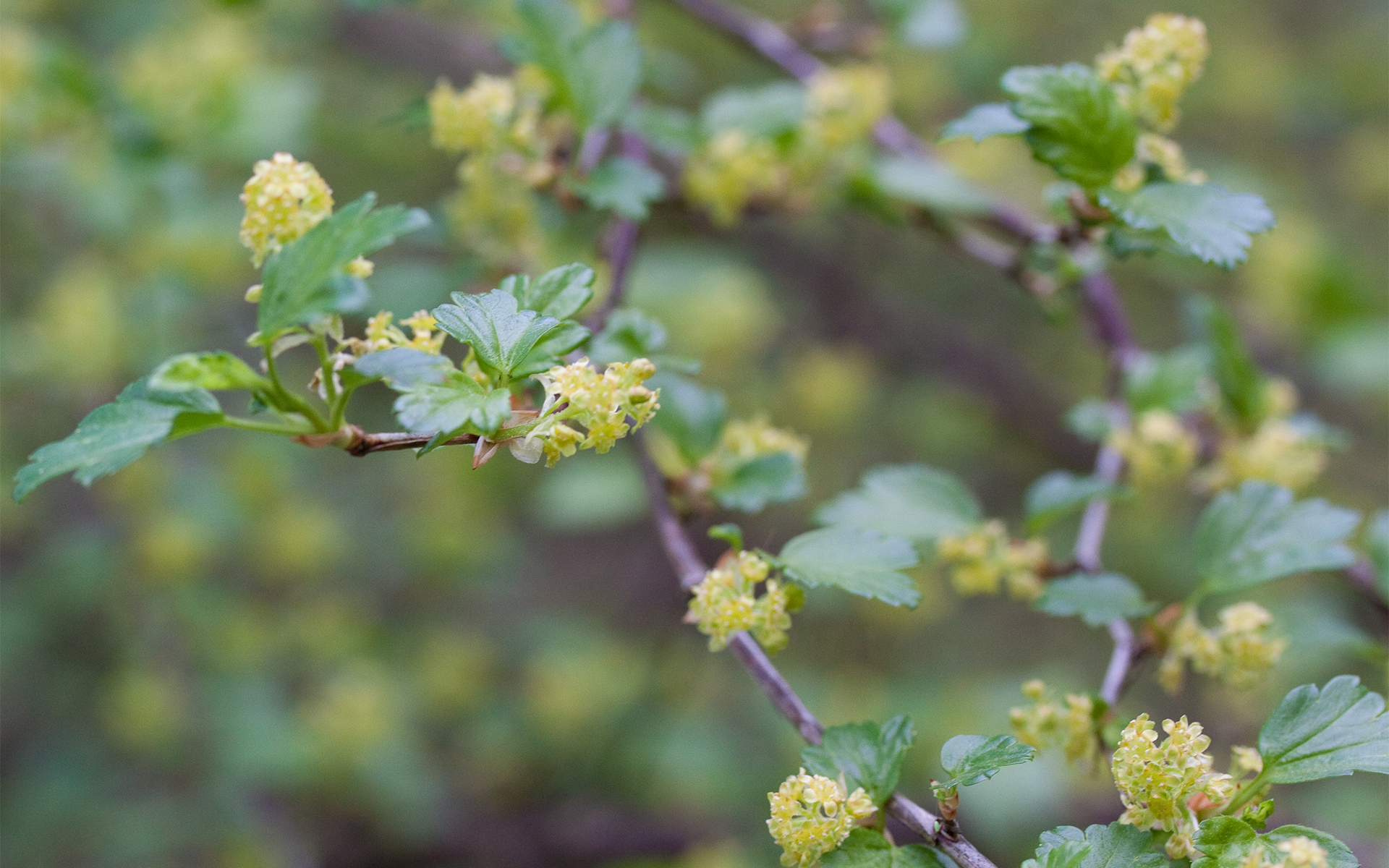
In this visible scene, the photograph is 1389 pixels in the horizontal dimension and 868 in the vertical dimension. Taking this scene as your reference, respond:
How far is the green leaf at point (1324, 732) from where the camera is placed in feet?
1.85

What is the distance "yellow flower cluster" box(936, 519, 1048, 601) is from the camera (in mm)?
848

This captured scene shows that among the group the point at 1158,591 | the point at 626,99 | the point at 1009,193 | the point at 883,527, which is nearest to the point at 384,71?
the point at 1009,193

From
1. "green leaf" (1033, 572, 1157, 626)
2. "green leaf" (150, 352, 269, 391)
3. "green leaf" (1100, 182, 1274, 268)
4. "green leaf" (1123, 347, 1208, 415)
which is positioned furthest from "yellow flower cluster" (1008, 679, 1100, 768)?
"green leaf" (150, 352, 269, 391)

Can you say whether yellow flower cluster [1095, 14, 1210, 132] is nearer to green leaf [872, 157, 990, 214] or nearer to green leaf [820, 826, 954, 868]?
green leaf [872, 157, 990, 214]

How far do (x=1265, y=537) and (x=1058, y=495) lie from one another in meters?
0.16

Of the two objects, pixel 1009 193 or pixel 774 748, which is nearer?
pixel 774 748

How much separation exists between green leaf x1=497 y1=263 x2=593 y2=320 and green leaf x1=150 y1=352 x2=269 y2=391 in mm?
155

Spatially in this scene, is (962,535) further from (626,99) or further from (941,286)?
(941,286)

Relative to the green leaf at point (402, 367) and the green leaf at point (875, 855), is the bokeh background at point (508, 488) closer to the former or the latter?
the green leaf at point (402, 367)

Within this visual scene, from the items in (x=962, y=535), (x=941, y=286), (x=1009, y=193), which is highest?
(x=941, y=286)

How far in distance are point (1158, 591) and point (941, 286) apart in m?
0.84

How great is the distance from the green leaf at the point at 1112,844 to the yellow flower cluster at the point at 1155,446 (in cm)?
49

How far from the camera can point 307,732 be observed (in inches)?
64.1

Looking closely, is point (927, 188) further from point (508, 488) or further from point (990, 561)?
point (508, 488)
